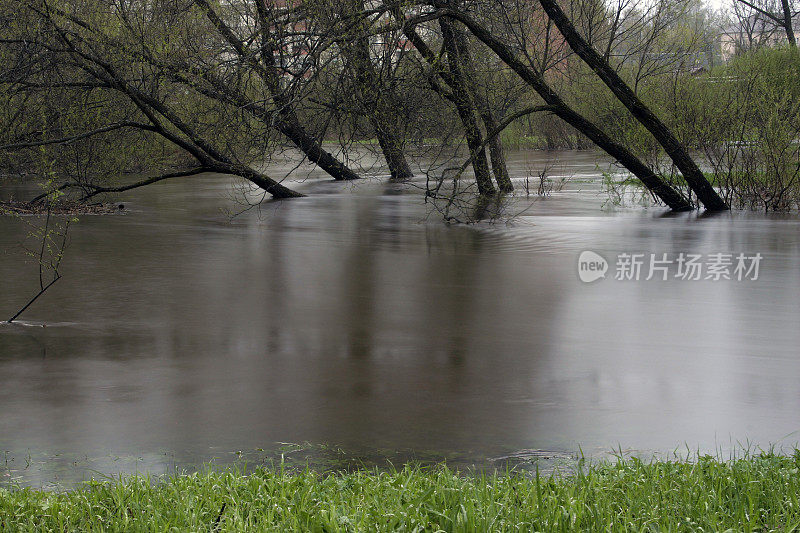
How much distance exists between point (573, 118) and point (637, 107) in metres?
1.34

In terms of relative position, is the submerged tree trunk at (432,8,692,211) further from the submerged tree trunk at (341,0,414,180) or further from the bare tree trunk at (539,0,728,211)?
the submerged tree trunk at (341,0,414,180)

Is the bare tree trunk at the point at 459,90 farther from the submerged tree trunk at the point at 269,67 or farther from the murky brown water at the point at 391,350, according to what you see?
the submerged tree trunk at the point at 269,67

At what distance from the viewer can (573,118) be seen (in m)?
19.4

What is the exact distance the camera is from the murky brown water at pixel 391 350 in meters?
6.93

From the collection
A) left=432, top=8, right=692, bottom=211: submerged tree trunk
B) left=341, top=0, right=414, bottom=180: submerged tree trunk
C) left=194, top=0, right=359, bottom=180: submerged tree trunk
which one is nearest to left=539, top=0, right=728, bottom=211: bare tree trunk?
left=432, top=8, right=692, bottom=211: submerged tree trunk

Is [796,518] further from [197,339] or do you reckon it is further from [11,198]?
[11,198]

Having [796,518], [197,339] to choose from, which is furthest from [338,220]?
[796,518]

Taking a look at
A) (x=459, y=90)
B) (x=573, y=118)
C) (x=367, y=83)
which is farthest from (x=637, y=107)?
(x=367, y=83)

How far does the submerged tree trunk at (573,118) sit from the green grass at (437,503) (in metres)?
13.8

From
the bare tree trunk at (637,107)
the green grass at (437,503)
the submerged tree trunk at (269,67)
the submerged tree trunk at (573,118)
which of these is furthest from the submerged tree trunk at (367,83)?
the green grass at (437,503)

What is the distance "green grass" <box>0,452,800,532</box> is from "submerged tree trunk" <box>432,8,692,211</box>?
543 inches

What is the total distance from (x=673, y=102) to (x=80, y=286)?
43.1ft

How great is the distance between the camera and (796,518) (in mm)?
4457

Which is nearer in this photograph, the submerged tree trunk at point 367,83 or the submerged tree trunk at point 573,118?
the submerged tree trunk at point 367,83
